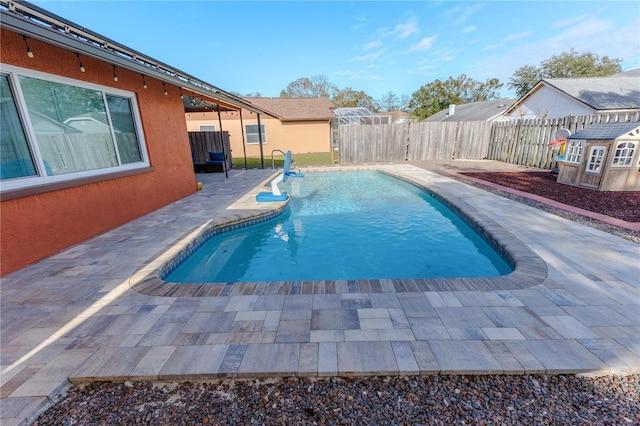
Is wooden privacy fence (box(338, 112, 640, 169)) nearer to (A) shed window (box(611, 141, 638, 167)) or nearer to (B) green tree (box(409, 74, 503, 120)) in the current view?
(A) shed window (box(611, 141, 638, 167))

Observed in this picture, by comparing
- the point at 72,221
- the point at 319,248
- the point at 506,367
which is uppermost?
the point at 72,221

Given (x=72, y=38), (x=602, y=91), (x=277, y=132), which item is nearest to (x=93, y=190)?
(x=72, y=38)

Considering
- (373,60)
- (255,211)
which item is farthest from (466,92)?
(255,211)

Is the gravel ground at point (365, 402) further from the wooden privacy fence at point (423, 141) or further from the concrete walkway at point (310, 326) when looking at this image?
the wooden privacy fence at point (423, 141)

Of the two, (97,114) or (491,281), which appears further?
(97,114)

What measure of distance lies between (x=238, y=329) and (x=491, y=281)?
2580mm

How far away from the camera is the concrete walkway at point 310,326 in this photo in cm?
184

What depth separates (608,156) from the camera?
573 centimetres

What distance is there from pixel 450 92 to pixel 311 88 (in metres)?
18.6

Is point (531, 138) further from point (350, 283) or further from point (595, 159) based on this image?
point (350, 283)

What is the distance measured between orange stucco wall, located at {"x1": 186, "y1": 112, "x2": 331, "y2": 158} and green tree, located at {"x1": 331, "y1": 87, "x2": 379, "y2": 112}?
1806cm

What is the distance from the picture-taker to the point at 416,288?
276 cm

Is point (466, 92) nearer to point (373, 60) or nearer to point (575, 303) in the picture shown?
point (373, 60)

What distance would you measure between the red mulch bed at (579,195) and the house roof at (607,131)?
46.9 inches
